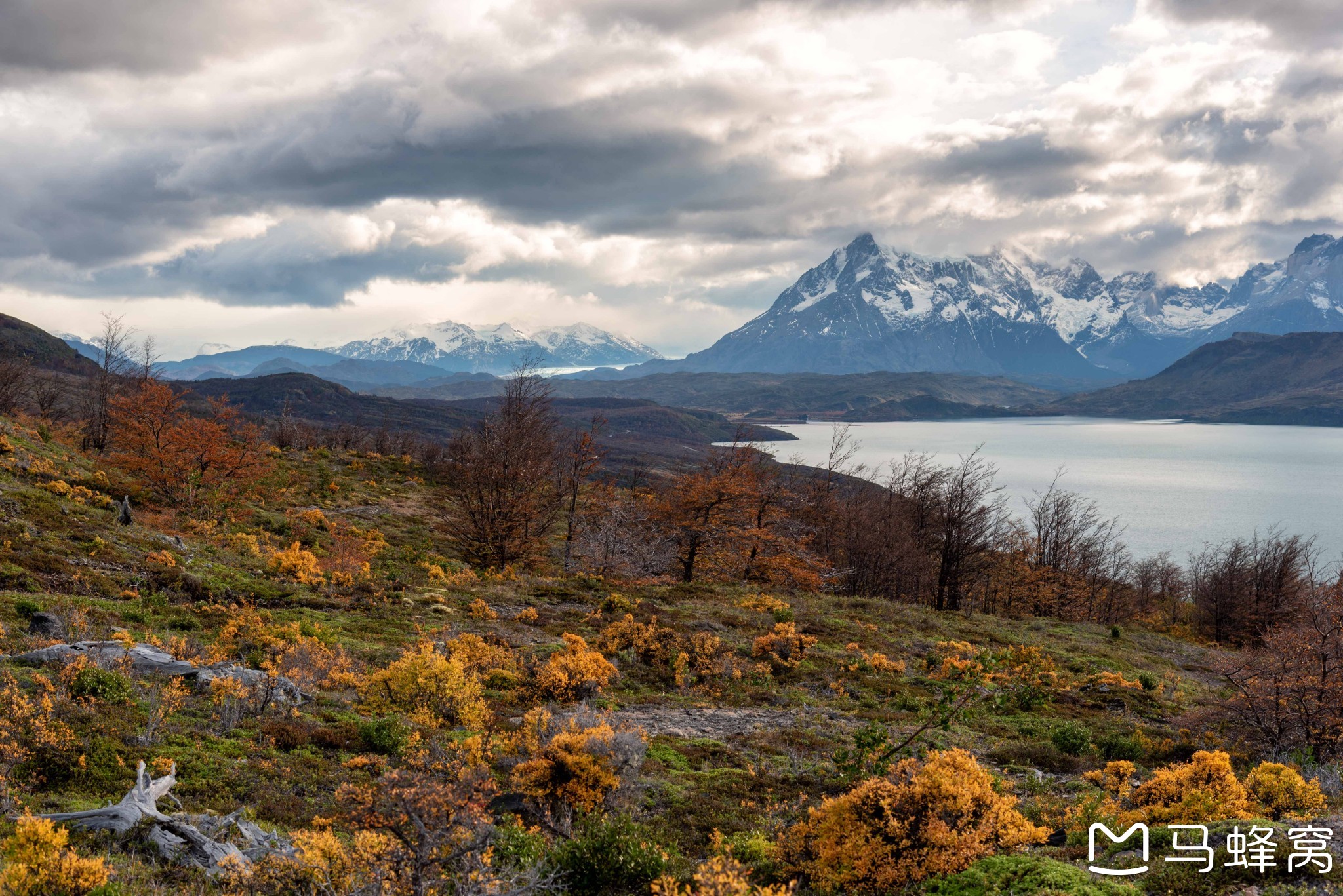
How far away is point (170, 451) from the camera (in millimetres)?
27172

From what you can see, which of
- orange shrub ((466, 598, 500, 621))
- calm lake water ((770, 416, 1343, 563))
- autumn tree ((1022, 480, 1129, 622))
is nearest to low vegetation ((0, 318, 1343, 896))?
orange shrub ((466, 598, 500, 621))

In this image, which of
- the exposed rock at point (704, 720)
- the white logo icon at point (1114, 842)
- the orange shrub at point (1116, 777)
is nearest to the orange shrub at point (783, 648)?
the exposed rock at point (704, 720)

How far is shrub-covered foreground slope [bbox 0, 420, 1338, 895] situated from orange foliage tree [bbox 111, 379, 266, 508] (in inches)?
63.7

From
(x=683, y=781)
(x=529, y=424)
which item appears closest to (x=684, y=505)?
(x=529, y=424)

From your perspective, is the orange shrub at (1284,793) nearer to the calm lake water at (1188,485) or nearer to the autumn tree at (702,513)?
the autumn tree at (702,513)

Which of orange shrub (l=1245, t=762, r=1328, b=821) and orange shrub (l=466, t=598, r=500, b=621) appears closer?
orange shrub (l=1245, t=762, r=1328, b=821)

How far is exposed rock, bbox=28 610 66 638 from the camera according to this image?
41.0 feet

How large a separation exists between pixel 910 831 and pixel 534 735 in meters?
5.52

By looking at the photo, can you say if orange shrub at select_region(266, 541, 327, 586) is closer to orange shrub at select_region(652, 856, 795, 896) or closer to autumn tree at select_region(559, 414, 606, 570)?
autumn tree at select_region(559, 414, 606, 570)

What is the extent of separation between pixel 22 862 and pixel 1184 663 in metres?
39.4

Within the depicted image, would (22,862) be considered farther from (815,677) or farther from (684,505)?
(684,505)

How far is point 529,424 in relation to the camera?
3138 cm

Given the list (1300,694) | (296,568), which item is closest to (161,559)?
(296,568)

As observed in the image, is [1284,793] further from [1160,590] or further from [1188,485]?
[1188,485]
